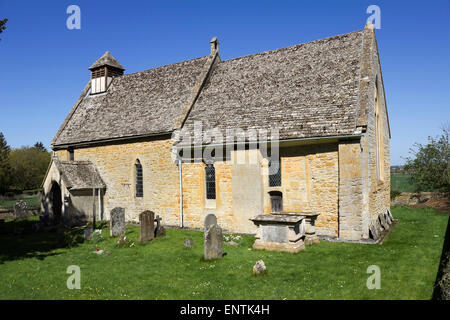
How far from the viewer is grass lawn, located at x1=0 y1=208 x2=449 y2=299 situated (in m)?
8.96

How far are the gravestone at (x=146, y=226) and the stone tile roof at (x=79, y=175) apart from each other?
25.7 feet

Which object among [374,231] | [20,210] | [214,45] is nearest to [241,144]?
[374,231]

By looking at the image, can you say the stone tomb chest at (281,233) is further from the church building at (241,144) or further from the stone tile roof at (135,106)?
the stone tile roof at (135,106)

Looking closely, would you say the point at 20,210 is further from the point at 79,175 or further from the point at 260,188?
the point at 260,188

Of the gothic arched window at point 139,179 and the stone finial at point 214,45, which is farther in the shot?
the stone finial at point 214,45

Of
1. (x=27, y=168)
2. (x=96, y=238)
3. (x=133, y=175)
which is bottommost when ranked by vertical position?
(x=96, y=238)

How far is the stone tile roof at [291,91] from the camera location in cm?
1559

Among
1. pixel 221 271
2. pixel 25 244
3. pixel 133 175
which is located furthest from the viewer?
pixel 133 175

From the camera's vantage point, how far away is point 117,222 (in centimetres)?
1705

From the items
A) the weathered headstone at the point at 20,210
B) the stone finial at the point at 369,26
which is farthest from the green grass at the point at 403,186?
the weathered headstone at the point at 20,210

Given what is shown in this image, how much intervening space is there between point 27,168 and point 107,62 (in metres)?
41.9

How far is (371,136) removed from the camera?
16.7m
